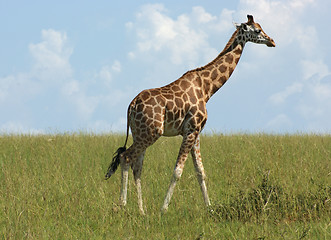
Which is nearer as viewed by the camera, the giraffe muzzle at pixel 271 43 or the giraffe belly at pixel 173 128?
the giraffe belly at pixel 173 128

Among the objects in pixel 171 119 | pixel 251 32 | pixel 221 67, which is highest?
pixel 251 32

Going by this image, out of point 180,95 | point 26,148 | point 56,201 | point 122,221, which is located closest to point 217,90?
point 180,95

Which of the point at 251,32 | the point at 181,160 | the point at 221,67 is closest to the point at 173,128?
the point at 181,160

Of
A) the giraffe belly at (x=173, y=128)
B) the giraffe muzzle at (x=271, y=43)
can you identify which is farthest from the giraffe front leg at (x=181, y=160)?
the giraffe muzzle at (x=271, y=43)

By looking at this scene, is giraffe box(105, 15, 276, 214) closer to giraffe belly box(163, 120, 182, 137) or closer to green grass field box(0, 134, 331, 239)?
giraffe belly box(163, 120, 182, 137)

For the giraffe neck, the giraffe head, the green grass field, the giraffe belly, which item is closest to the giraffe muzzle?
the giraffe head

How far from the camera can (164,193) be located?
353 inches

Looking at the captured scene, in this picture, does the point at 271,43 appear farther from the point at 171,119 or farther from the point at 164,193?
the point at 164,193

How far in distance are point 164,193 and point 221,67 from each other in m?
A: 2.86

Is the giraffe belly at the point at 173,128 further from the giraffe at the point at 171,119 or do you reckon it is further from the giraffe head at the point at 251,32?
the giraffe head at the point at 251,32

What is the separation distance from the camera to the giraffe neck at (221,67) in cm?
843

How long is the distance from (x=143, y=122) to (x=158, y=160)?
429 cm

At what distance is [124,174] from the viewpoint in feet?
25.2

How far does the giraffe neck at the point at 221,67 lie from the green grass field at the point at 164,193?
195cm
